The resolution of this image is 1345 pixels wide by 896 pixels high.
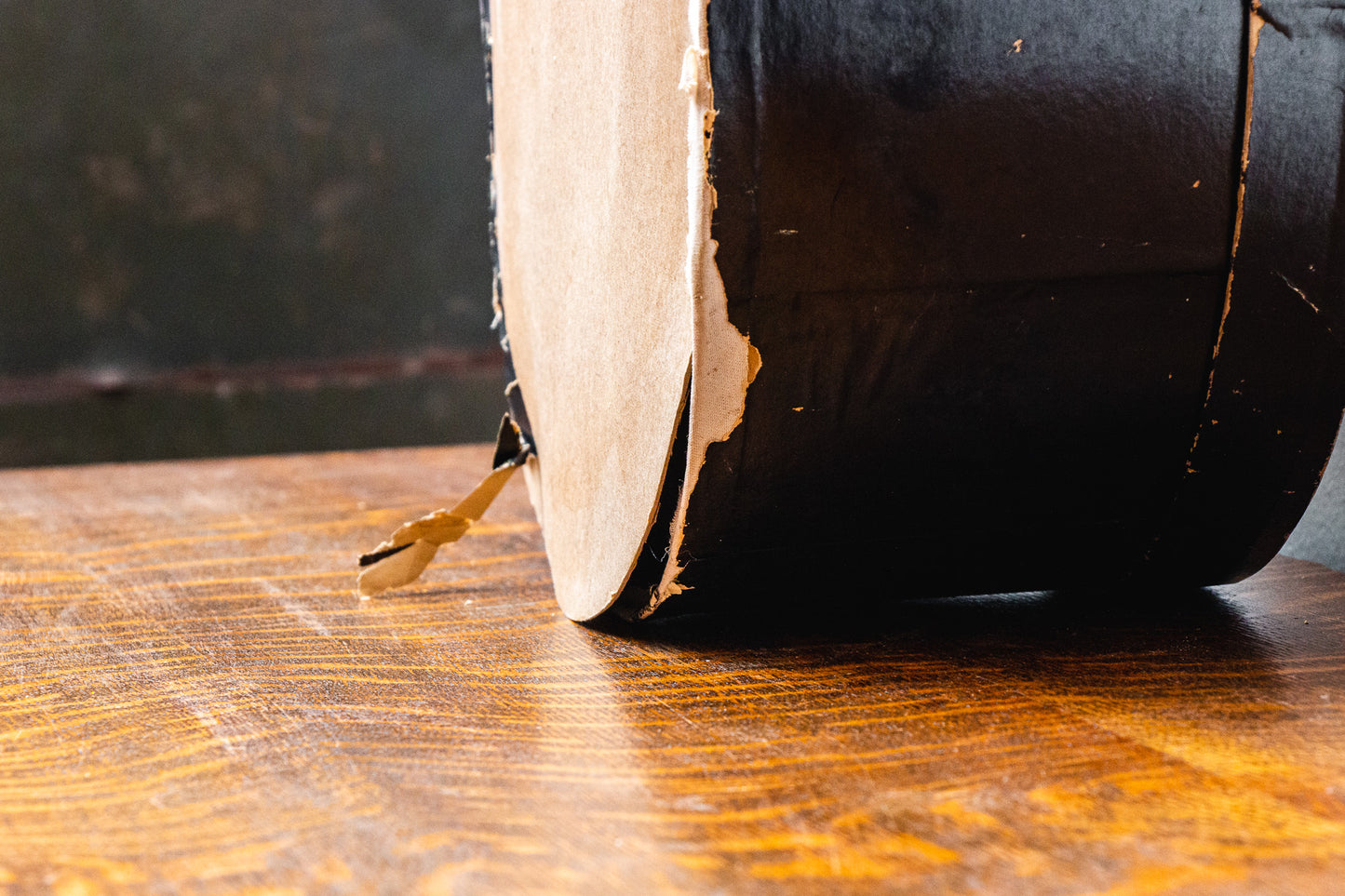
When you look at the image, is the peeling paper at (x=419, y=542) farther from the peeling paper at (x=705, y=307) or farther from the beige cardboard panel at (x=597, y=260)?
the peeling paper at (x=705, y=307)

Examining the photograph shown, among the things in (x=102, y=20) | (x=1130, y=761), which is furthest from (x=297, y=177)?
(x=1130, y=761)

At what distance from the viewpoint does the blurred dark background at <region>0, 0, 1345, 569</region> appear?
9.61 feet

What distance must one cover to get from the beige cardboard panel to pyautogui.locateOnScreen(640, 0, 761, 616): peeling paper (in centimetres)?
2

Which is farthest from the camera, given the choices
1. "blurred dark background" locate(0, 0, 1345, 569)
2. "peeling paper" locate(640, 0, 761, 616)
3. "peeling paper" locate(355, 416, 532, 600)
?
"blurred dark background" locate(0, 0, 1345, 569)

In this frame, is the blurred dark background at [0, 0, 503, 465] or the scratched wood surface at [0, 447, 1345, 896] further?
the blurred dark background at [0, 0, 503, 465]

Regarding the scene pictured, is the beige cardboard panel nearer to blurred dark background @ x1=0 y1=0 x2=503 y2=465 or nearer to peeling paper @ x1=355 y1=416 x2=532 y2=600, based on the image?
peeling paper @ x1=355 y1=416 x2=532 y2=600

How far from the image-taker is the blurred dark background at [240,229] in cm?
293

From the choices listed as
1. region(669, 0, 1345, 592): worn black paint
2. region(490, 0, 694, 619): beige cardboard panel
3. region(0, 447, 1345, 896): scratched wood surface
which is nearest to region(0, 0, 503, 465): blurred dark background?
region(0, 447, 1345, 896): scratched wood surface

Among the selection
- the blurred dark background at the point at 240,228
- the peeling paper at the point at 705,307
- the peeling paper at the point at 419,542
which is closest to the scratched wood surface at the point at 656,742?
the peeling paper at the point at 419,542

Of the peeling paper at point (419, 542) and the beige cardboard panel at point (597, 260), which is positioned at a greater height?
the beige cardboard panel at point (597, 260)

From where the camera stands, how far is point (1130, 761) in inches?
24.0

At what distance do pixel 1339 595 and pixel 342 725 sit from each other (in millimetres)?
770

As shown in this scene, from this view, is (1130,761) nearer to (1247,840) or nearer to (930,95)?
(1247,840)

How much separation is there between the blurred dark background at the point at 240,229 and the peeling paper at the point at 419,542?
7.26 feet
